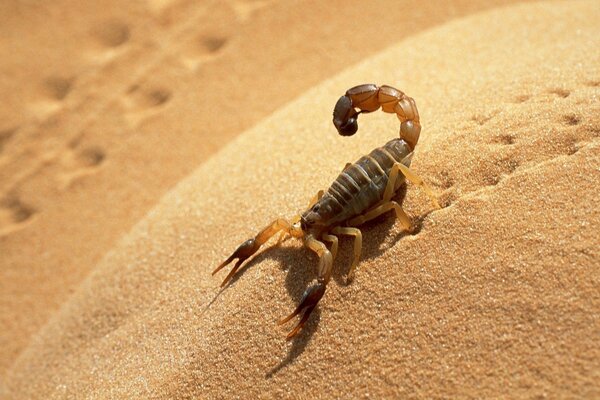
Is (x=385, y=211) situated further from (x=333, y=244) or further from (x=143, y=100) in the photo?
(x=143, y=100)

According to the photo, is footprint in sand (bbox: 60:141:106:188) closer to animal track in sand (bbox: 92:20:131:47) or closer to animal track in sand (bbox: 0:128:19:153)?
animal track in sand (bbox: 0:128:19:153)

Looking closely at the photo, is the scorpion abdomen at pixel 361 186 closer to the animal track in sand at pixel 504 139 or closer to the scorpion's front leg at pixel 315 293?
the scorpion's front leg at pixel 315 293

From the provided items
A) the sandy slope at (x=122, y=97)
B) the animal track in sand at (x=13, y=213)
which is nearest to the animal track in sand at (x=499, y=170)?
the sandy slope at (x=122, y=97)

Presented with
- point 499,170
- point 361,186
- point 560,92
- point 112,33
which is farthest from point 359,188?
point 112,33

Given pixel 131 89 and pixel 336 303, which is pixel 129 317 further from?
pixel 131 89

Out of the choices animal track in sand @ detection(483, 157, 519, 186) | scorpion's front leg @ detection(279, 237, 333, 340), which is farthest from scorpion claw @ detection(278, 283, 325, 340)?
animal track in sand @ detection(483, 157, 519, 186)

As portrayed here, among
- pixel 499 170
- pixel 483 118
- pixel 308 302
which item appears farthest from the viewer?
pixel 483 118
